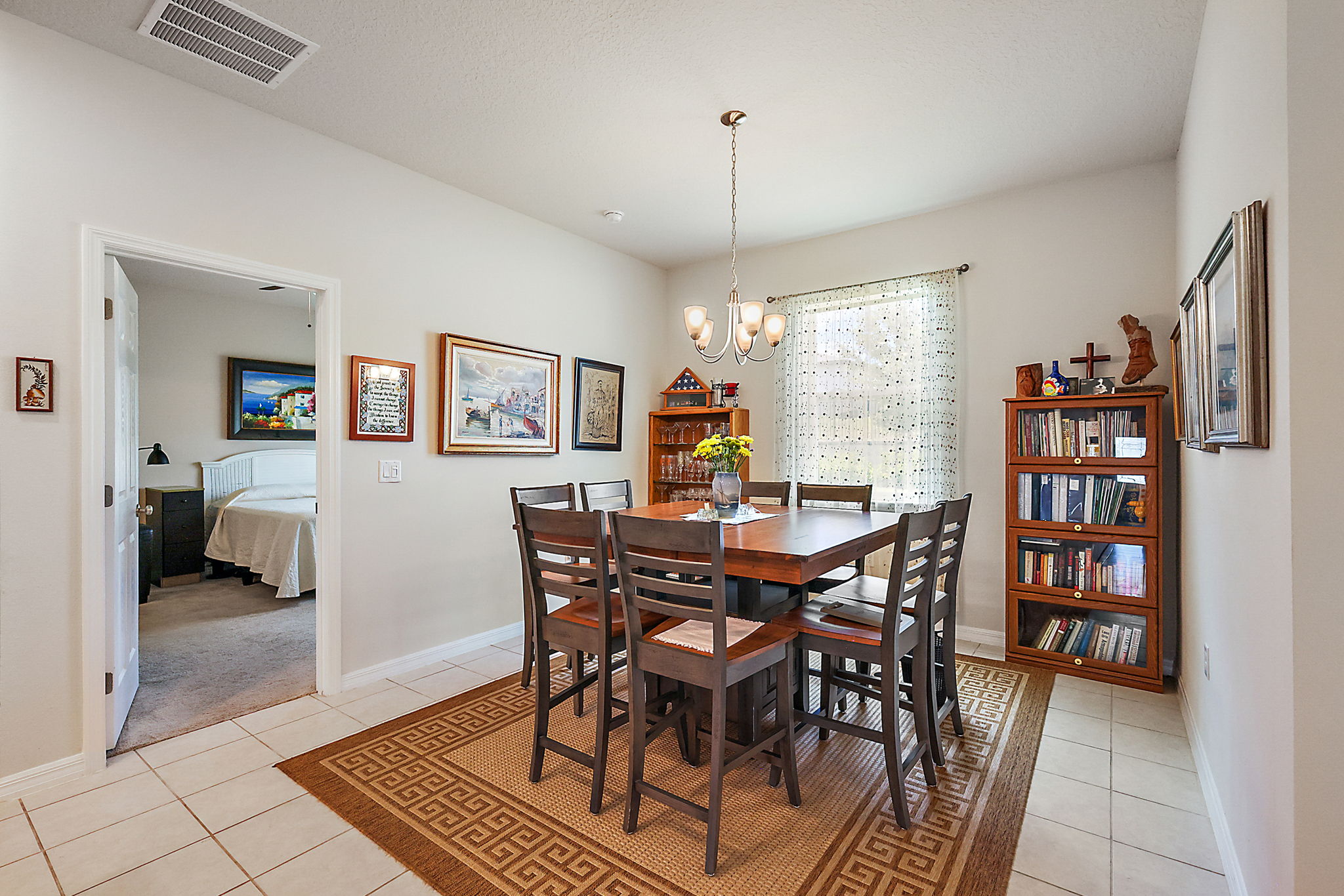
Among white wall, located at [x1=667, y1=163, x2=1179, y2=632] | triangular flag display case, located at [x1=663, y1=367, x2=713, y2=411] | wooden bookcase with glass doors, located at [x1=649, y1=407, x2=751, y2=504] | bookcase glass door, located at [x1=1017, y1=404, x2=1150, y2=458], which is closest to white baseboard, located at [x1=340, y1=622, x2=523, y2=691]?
wooden bookcase with glass doors, located at [x1=649, y1=407, x2=751, y2=504]

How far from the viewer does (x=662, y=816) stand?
208cm

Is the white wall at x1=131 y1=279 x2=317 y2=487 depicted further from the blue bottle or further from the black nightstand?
the blue bottle

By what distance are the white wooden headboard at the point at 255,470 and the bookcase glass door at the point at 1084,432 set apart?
22.1ft

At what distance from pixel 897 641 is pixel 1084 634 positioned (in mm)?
2017

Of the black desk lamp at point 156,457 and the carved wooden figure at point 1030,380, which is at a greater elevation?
the carved wooden figure at point 1030,380

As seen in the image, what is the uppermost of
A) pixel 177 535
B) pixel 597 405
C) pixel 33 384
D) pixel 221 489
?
pixel 597 405

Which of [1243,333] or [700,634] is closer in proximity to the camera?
[1243,333]

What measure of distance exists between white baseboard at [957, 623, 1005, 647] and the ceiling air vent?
4502 mm

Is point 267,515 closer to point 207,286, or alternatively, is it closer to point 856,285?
point 207,286

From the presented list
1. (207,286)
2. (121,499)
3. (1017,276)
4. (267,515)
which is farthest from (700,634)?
(207,286)

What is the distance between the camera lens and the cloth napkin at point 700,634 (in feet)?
6.43

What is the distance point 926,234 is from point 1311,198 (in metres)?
3.09

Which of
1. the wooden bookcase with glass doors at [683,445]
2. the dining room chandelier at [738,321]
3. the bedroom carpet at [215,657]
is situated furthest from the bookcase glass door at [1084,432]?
the bedroom carpet at [215,657]

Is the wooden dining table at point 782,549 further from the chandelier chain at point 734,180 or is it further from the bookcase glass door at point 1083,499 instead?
the chandelier chain at point 734,180
